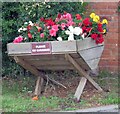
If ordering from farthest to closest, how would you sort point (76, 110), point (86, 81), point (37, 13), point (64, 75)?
point (64, 75) → point (37, 13) → point (86, 81) → point (76, 110)

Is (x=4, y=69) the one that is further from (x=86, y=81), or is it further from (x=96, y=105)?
(x=96, y=105)

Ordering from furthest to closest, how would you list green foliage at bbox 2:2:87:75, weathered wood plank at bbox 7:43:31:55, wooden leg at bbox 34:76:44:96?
green foliage at bbox 2:2:87:75 < wooden leg at bbox 34:76:44:96 < weathered wood plank at bbox 7:43:31:55

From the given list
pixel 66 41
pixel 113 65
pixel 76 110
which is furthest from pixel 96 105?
pixel 113 65

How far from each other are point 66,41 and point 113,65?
2446 mm

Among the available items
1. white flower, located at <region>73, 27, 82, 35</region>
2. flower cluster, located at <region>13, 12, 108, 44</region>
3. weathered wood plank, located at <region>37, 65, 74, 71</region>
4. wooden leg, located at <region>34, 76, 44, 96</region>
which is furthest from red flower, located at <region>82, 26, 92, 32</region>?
wooden leg, located at <region>34, 76, 44, 96</region>

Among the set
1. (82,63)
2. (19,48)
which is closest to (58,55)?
(82,63)

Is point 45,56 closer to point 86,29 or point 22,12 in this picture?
point 86,29

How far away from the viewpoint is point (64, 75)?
7.45 m

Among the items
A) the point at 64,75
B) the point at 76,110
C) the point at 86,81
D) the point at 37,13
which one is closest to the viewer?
the point at 76,110

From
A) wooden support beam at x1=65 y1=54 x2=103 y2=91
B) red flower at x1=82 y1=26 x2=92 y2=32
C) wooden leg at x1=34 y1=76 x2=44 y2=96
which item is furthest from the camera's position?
wooden leg at x1=34 y1=76 x2=44 y2=96

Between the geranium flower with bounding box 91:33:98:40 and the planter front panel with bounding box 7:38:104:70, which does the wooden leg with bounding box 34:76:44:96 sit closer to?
the planter front panel with bounding box 7:38:104:70

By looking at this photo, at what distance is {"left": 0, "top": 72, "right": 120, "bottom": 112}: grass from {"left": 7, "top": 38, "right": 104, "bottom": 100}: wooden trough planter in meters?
0.22

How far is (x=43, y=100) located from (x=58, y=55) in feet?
2.52

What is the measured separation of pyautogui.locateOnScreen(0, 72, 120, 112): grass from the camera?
571 centimetres
